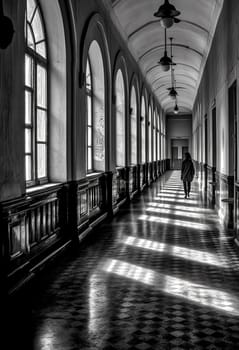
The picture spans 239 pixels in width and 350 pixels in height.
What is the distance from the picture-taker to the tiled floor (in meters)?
3.87

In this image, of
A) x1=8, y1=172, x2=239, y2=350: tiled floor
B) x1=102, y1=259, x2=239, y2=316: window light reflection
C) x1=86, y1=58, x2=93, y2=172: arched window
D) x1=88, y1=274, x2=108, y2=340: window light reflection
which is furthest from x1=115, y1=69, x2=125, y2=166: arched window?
x1=88, y1=274, x2=108, y2=340: window light reflection

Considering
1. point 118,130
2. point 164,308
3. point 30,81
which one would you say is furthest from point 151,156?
point 164,308

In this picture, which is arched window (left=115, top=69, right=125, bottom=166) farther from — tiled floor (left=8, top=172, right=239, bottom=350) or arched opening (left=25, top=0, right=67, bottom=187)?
arched opening (left=25, top=0, right=67, bottom=187)

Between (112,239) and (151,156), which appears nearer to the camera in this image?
(112,239)

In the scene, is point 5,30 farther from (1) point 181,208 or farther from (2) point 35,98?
(1) point 181,208

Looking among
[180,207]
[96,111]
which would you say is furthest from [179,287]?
[180,207]

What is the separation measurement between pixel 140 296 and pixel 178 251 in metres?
2.52

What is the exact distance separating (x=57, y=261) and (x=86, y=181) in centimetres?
233

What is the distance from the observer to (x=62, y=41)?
7.48m

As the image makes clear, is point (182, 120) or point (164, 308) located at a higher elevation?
point (182, 120)

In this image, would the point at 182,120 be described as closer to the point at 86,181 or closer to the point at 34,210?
the point at 86,181

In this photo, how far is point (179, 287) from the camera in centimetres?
541

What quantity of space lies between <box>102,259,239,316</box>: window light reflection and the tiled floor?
0.01 metres

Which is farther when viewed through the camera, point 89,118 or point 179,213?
point 179,213
